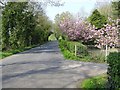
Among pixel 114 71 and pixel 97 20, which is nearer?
pixel 114 71

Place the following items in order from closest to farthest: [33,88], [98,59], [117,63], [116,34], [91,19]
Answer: [117,63]
[33,88]
[116,34]
[98,59]
[91,19]

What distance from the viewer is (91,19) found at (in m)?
47.6

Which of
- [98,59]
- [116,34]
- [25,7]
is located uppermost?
[25,7]

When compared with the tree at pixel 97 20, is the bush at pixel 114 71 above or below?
below

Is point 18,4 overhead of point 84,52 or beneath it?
overhead

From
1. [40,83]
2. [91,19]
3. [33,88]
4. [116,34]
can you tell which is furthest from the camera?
[91,19]

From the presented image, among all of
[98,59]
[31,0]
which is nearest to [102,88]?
[98,59]

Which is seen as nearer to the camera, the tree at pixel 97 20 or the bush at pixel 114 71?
the bush at pixel 114 71

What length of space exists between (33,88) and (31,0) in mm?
25877

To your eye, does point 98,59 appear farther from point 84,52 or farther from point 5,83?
Result: point 5,83

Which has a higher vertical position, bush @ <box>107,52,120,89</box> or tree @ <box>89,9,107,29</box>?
tree @ <box>89,9,107,29</box>

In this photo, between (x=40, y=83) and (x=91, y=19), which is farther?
(x=91, y=19)

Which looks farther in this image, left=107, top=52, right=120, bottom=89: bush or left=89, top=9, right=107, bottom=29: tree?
left=89, top=9, right=107, bottom=29: tree

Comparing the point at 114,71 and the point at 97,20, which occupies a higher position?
the point at 97,20
